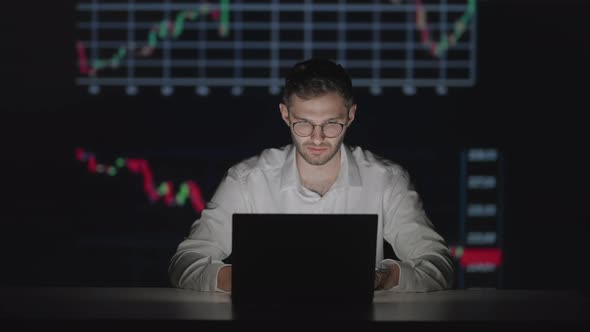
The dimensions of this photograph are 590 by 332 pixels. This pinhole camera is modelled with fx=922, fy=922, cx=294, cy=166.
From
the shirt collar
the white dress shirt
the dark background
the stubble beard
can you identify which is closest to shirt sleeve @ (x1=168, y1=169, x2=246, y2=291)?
the white dress shirt

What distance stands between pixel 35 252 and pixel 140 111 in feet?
2.60

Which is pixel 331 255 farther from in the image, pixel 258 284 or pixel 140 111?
pixel 140 111

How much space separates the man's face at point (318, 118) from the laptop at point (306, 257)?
66cm

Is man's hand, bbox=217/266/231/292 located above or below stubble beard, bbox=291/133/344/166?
below

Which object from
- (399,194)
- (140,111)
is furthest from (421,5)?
(399,194)

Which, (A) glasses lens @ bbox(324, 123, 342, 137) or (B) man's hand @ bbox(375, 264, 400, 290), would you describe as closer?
(B) man's hand @ bbox(375, 264, 400, 290)

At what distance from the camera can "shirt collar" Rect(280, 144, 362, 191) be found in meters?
2.67

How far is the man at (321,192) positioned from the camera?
2.25 metres

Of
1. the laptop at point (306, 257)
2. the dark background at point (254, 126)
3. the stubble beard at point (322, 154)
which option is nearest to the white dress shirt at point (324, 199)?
the stubble beard at point (322, 154)

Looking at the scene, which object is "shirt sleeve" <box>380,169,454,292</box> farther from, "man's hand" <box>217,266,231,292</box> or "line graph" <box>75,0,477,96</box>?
"line graph" <box>75,0,477,96</box>

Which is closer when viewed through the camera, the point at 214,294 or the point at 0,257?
the point at 214,294

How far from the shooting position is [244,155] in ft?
13.3

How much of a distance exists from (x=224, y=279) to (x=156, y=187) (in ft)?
6.60

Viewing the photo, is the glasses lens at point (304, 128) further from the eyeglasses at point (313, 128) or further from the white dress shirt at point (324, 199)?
the white dress shirt at point (324, 199)
